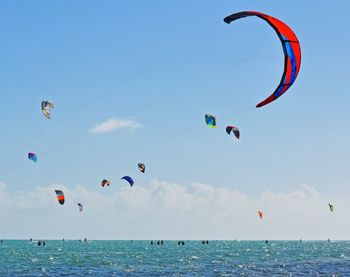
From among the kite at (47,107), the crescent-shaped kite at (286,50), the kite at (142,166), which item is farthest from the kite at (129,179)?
the crescent-shaped kite at (286,50)

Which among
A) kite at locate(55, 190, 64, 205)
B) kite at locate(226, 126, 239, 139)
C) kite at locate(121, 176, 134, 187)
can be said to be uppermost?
kite at locate(226, 126, 239, 139)

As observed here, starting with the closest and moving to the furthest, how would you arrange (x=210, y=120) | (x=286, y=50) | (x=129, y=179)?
1. (x=286, y=50)
2. (x=210, y=120)
3. (x=129, y=179)

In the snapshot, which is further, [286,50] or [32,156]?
[32,156]

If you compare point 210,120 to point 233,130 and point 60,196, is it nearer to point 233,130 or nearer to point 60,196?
point 233,130

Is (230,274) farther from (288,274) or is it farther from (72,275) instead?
(72,275)

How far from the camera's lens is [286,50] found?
2002 centimetres

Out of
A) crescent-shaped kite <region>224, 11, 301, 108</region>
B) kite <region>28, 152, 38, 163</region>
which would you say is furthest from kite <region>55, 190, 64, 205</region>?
crescent-shaped kite <region>224, 11, 301, 108</region>

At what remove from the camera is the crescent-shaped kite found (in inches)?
782

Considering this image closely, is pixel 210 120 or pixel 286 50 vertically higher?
pixel 210 120

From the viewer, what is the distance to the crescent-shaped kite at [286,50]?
1986 centimetres

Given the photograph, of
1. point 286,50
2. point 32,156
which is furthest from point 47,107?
point 286,50

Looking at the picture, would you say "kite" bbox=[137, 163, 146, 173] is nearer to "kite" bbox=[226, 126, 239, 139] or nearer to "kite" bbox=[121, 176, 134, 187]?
"kite" bbox=[121, 176, 134, 187]

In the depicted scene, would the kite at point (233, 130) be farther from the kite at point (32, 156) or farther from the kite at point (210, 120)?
the kite at point (32, 156)

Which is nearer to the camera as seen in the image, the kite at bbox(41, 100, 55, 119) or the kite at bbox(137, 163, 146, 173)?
the kite at bbox(41, 100, 55, 119)
